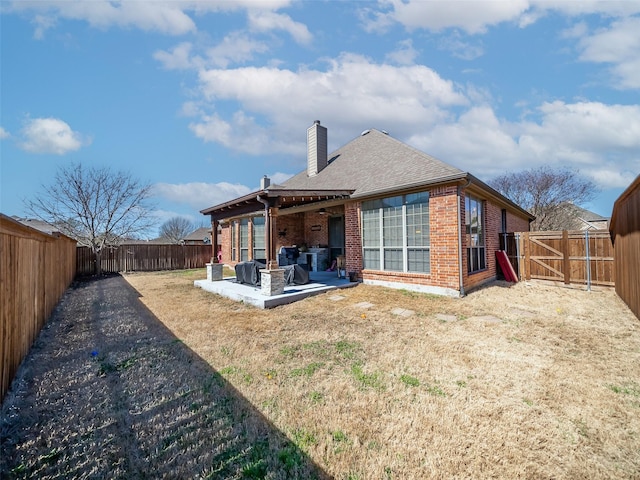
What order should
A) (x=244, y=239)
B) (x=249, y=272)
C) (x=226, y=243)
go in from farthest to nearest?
(x=226, y=243) → (x=244, y=239) → (x=249, y=272)

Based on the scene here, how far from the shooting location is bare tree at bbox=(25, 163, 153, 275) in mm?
16766

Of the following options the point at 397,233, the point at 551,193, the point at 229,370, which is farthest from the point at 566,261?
the point at 551,193

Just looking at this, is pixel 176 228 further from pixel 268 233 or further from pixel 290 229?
pixel 268 233

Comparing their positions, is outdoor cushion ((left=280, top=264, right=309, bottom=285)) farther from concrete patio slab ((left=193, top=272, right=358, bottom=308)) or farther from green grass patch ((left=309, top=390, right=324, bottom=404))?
green grass patch ((left=309, top=390, right=324, bottom=404))

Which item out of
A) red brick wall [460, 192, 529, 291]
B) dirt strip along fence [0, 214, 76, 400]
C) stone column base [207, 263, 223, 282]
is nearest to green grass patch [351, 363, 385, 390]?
dirt strip along fence [0, 214, 76, 400]

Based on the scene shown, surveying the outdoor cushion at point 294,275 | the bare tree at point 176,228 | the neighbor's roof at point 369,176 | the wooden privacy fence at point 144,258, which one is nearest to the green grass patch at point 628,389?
the neighbor's roof at point 369,176

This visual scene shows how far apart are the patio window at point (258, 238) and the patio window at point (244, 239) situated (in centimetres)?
67

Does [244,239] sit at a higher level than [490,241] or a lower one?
higher

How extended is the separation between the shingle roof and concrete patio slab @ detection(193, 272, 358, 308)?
3075 millimetres

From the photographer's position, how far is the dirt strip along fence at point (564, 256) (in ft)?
27.0

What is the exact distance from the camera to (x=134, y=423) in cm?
245

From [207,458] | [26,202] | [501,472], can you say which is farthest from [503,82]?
[26,202]

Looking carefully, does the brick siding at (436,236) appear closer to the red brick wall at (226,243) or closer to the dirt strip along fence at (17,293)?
the red brick wall at (226,243)

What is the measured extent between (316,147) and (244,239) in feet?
19.9
